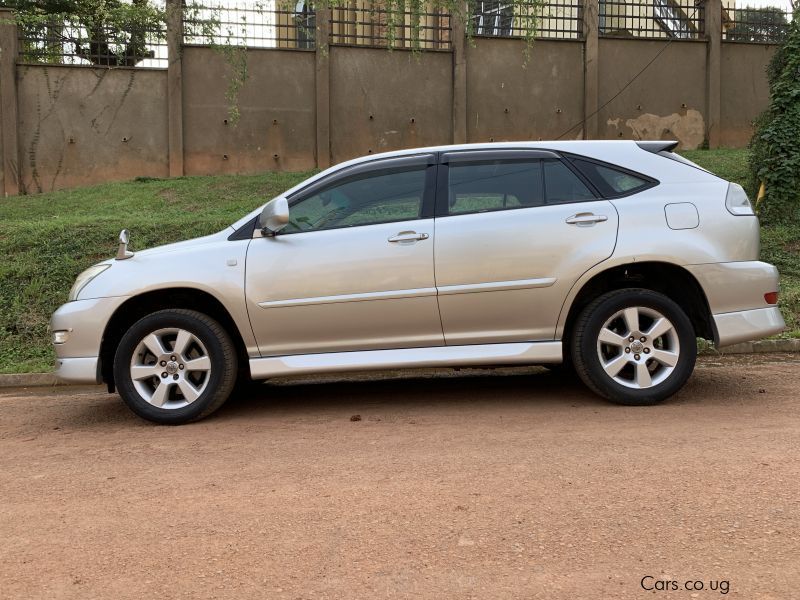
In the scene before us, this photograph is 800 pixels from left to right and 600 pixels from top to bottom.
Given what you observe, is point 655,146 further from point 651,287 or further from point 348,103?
point 348,103

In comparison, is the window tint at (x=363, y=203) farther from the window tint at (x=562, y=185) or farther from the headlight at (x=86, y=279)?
the headlight at (x=86, y=279)

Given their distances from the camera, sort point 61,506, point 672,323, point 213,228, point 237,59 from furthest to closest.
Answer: point 237,59 < point 213,228 < point 672,323 < point 61,506

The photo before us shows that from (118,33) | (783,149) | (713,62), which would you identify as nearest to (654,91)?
(713,62)

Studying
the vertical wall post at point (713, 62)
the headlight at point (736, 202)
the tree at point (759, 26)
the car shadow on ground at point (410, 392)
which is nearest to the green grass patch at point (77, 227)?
the car shadow on ground at point (410, 392)

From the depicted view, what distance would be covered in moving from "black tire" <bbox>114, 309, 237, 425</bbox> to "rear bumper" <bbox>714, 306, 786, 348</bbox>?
3.32m

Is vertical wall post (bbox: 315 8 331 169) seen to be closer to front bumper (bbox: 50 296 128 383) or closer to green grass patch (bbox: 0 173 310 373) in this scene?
green grass patch (bbox: 0 173 310 373)

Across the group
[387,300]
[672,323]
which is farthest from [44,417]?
[672,323]

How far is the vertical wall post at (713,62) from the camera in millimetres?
19516

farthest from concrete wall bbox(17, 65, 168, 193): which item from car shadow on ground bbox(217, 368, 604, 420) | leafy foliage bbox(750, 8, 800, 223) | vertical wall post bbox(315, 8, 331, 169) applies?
leafy foliage bbox(750, 8, 800, 223)

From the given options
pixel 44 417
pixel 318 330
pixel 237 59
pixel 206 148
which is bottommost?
pixel 44 417

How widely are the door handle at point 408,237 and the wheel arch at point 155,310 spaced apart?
126 centimetres

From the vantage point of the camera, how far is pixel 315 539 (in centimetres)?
329

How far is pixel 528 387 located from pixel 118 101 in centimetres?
1381

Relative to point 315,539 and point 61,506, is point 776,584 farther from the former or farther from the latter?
point 61,506
